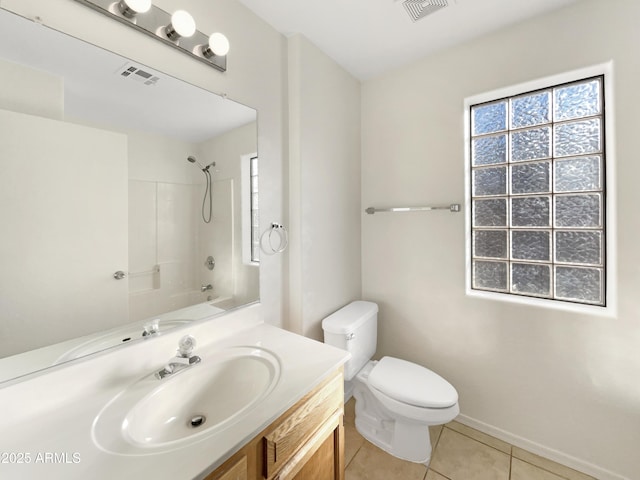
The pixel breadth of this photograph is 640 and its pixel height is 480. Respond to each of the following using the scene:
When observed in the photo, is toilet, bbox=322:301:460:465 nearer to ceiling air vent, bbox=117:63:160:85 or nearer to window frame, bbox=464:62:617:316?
window frame, bbox=464:62:617:316

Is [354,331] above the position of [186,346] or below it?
below

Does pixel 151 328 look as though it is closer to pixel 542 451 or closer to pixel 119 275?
pixel 119 275

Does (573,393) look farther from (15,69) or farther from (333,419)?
(15,69)

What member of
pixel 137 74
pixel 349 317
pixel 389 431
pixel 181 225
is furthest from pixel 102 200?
pixel 389 431

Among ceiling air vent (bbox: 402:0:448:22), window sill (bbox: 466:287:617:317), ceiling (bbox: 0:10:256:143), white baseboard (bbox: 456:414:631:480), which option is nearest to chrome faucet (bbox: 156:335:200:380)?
ceiling (bbox: 0:10:256:143)

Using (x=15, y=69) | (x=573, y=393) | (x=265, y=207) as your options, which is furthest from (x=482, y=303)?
(x=15, y=69)

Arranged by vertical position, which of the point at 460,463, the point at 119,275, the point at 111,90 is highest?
the point at 111,90

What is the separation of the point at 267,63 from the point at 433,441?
245 cm

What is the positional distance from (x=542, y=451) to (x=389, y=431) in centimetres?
85

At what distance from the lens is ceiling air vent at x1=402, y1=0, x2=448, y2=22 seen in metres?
1.35

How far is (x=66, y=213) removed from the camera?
853 millimetres

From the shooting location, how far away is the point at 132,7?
0.91 m

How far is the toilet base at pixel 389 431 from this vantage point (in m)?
1.48

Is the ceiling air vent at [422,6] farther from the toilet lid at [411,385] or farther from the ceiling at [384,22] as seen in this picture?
the toilet lid at [411,385]
